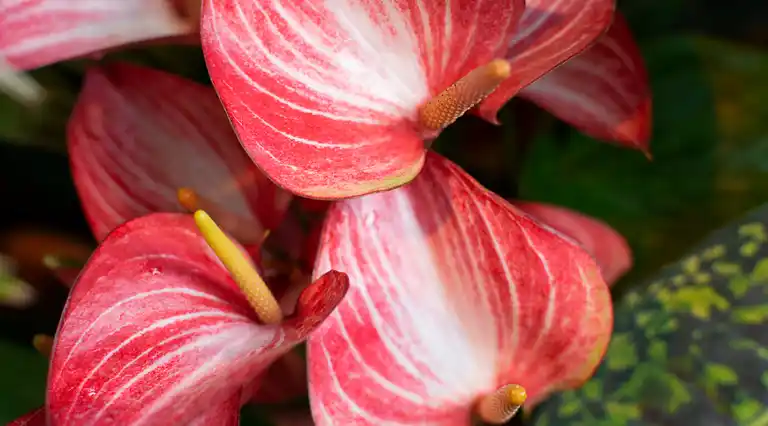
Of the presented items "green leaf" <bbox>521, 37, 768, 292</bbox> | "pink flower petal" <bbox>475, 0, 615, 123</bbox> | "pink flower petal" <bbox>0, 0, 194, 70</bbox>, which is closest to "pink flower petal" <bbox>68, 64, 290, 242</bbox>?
"pink flower petal" <bbox>0, 0, 194, 70</bbox>

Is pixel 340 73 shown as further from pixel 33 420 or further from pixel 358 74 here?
pixel 33 420

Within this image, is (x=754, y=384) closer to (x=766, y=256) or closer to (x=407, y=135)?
(x=766, y=256)

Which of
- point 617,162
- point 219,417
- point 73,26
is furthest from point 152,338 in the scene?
point 617,162

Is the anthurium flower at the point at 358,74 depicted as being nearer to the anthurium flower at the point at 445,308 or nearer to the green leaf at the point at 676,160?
the anthurium flower at the point at 445,308

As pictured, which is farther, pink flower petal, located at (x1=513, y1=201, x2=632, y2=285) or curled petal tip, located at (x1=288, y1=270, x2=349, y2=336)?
pink flower petal, located at (x1=513, y1=201, x2=632, y2=285)

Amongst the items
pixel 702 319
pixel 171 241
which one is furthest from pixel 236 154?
pixel 702 319

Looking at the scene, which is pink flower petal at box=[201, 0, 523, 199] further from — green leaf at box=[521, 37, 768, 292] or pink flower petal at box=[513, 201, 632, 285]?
green leaf at box=[521, 37, 768, 292]
